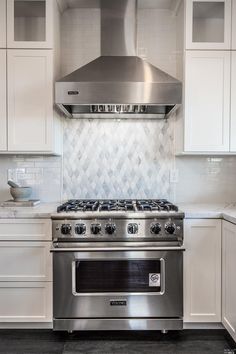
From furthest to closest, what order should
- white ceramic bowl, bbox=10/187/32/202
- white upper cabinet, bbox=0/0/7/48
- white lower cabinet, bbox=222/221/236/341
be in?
white ceramic bowl, bbox=10/187/32/202 → white upper cabinet, bbox=0/0/7/48 → white lower cabinet, bbox=222/221/236/341

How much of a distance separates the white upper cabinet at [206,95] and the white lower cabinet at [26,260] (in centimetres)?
135

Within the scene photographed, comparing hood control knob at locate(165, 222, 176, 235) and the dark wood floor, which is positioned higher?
hood control knob at locate(165, 222, 176, 235)

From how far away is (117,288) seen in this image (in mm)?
2268

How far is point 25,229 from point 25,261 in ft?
0.76

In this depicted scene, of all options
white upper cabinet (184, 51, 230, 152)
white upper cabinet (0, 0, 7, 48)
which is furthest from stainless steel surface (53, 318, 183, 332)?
white upper cabinet (0, 0, 7, 48)

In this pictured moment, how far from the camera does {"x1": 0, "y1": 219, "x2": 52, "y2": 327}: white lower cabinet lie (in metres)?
2.27

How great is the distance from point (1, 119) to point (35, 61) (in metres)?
0.54

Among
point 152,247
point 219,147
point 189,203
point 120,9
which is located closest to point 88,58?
point 120,9

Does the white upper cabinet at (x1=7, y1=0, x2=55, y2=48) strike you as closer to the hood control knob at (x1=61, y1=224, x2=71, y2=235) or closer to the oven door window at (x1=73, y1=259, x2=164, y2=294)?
the hood control knob at (x1=61, y1=224, x2=71, y2=235)

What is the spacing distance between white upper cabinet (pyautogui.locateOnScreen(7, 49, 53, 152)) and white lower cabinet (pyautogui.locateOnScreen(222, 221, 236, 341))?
1.55 meters

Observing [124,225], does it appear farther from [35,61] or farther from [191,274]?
[35,61]

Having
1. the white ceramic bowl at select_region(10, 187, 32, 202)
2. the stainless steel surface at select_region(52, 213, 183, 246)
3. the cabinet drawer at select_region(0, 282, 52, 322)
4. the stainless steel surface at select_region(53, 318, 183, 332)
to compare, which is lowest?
the stainless steel surface at select_region(53, 318, 183, 332)

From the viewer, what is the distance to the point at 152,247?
7.34 feet

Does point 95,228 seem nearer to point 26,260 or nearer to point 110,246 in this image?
point 110,246
